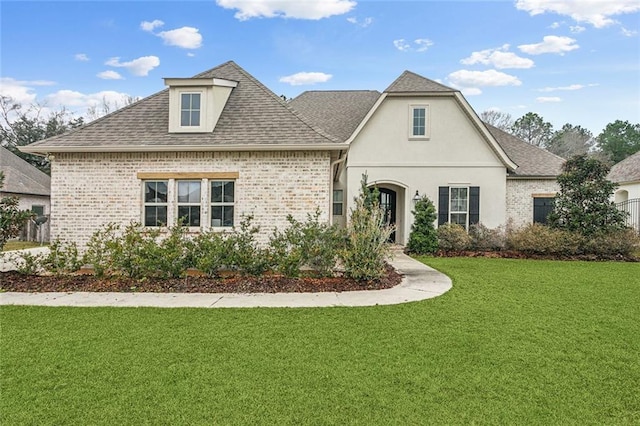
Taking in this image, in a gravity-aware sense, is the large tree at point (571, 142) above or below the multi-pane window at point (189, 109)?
above

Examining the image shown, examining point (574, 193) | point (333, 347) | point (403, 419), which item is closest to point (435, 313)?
point (333, 347)

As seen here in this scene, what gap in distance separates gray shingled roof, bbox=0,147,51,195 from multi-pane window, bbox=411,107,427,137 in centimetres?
Result: 2110

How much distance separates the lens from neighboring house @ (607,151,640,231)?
20375 mm

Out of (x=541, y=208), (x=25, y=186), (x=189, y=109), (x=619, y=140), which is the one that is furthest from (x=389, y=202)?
(x=619, y=140)

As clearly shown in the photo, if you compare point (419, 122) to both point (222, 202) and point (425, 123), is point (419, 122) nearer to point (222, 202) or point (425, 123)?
point (425, 123)

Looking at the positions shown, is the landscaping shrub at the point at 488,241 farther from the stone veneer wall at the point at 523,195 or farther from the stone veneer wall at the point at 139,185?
the stone veneer wall at the point at 139,185

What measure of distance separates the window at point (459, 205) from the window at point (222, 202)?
9263 mm

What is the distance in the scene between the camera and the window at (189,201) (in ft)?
32.2

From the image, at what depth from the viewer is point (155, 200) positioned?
32.4 ft

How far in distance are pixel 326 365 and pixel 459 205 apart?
1294cm

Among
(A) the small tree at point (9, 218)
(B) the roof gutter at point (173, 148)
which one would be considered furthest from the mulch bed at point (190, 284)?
(B) the roof gutter at point (173, 148)

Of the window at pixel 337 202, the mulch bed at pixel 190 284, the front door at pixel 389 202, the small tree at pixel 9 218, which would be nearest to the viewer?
the mulch bed at pixel 190 284

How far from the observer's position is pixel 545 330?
5305mm

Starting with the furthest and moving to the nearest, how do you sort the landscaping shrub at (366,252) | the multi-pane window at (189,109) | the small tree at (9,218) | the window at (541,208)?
the window at (541,208) → the multi-pane window at (189,109) → the small tree at (9,218) → the landscaping shrub at (366,252)
